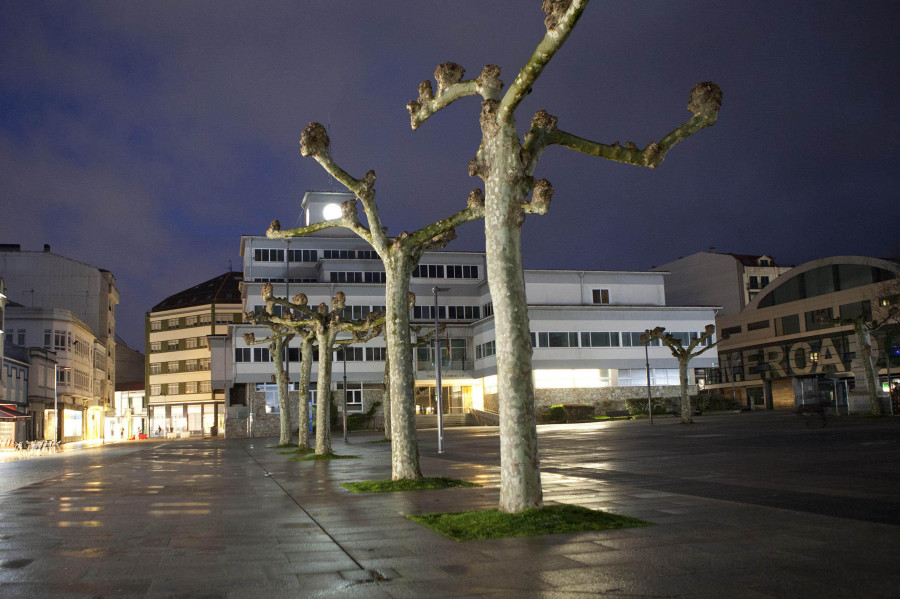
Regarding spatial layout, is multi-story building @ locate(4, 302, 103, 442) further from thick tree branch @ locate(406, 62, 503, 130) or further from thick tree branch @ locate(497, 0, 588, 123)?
thick tree branch @ locate(497, 0, 588, 123)

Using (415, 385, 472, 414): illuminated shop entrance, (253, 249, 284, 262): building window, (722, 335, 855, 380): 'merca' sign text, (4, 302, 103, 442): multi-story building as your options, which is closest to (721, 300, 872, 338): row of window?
(722, 335, 855, 380): 'merca' sign text

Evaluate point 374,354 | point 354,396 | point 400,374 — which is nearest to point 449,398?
point 374,354

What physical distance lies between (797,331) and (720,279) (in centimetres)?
1667

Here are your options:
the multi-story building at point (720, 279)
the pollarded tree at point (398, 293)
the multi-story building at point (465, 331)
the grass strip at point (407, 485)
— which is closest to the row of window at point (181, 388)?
the multi-story building at point (465, 331)

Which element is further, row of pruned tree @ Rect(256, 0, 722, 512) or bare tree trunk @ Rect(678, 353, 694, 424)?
bare tree trunk @ Rect(678, 353, 694, 424)

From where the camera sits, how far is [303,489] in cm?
1669

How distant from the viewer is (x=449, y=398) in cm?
7838

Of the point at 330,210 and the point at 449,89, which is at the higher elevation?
the point at 330,210

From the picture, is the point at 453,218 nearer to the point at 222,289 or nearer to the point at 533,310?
the point at 533,310

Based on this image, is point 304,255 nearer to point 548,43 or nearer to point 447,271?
point 447,271

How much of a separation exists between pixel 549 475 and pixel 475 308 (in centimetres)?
6090

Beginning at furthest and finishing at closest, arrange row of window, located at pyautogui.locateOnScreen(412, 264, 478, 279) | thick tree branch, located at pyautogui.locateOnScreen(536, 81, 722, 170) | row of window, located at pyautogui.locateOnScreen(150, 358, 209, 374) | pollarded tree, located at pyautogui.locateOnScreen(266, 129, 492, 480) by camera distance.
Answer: row of window, located at pyautogui.locateOnScreen(150, 358, 209, 374) < row of window, located at pyautogui.locateOnScreen(412, 264, 478, 279) < pollarded tree, located at pyautogui.locateOnScreen(266, 129, 492, 480) < thick tree branch, located at pyautogui.locateOnScreen(536, 81, 722, 170)

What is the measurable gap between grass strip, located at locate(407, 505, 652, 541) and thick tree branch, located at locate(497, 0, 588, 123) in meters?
5.27

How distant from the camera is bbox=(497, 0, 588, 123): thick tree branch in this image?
9438 mm
